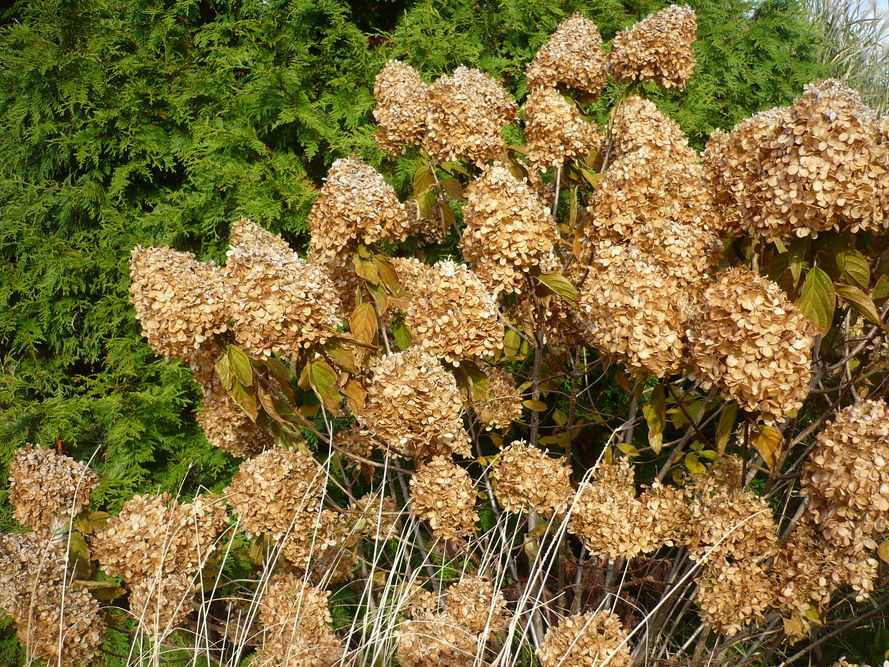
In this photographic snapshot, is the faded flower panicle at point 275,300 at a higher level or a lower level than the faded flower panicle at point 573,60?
lower

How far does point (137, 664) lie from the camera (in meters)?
2.43

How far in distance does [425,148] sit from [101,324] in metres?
2.01

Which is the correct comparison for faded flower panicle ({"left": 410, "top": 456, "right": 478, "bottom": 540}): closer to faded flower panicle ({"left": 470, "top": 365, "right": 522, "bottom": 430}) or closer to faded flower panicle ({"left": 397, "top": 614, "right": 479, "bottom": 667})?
faded flower panicle ({"left": 397, "top": 614, "right": 479, "bottom": 667})

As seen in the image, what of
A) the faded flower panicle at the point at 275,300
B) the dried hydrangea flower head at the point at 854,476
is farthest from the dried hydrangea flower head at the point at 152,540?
the dried hydrangea flower head at the point at 854,476

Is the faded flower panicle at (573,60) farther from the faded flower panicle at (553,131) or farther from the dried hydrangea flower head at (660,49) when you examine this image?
the faded flower panicle at (553,131)

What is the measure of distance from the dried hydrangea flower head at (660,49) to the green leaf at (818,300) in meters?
1.17

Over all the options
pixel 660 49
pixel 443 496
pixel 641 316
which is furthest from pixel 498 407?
pixel 660 49

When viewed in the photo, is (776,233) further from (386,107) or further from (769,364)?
(386,107)

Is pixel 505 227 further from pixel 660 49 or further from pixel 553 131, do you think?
pixel 660 49

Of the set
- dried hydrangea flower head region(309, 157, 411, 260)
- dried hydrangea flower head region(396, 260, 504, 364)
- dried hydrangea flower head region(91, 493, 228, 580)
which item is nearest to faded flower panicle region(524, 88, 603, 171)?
dried hydrangea flower head region(309, 157, 411, 260)

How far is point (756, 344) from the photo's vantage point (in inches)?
57.6

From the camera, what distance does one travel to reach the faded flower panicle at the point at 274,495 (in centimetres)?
200

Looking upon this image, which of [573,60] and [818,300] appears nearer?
[818,300]

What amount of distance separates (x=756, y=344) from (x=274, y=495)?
1396mm
